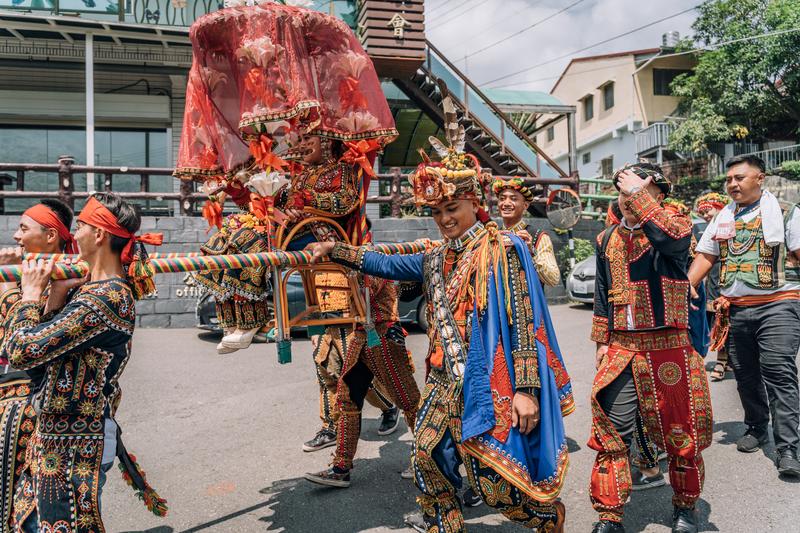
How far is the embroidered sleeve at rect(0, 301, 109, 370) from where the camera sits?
8.54 ft

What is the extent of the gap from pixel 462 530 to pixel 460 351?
85 centimetres

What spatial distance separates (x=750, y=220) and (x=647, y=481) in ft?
6.86

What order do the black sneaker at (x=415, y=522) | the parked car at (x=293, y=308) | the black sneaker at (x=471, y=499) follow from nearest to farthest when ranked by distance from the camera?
1. the black sneaker at (x=415, y=522)
2. the black sneaker at (x=471, y=499)
3. the parked car at (x=293, y=308)

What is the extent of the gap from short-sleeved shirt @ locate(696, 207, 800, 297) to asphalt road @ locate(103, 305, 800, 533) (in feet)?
4.29

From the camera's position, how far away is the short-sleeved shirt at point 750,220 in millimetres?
4516

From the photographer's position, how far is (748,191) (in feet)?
15.1

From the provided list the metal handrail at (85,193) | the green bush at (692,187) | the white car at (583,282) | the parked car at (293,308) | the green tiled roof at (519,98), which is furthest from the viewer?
the green bush at (692,187)

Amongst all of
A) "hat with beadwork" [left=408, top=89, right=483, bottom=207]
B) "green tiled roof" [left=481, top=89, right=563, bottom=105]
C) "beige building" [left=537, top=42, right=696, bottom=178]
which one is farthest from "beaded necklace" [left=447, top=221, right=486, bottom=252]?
"beige building" [left=537, top=42, right=696, bottom=178]

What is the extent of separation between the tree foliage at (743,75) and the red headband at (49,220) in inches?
918

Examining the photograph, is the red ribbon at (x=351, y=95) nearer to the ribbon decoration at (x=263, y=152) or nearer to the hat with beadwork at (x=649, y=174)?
the ribbon decoration at (x=263, y=152)

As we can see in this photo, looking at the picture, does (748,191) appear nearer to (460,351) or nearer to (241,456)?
(460,351)

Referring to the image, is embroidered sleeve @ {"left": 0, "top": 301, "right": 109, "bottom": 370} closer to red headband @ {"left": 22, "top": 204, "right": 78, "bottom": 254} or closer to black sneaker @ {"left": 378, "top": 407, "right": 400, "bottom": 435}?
red headband @ {"left": 22, "top": 204, "right": 78, "bottom": 254}

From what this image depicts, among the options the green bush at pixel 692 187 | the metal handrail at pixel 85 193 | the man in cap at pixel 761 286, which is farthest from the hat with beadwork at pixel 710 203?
the green bush at pixel 692 187

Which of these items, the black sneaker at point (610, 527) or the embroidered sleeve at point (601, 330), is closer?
the black sneaker at point (610, 527)
